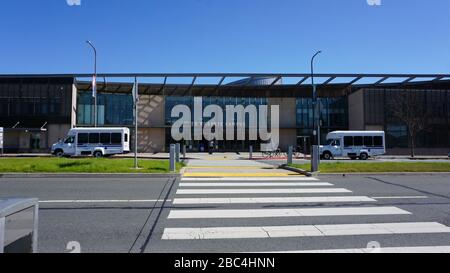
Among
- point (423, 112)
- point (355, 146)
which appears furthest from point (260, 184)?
point (423, 112)

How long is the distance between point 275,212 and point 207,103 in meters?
45.0

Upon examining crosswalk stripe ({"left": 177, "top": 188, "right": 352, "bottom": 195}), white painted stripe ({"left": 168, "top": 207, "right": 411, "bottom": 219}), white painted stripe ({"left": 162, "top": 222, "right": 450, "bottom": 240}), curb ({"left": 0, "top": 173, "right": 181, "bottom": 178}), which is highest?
curb ({"left": 0, "top": 173, "right": 181, "bottom": 178})

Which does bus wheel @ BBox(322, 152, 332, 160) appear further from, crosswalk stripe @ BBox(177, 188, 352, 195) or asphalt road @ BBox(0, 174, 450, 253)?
crosswalk stripe @ BBox(177, 188, 352, 195)

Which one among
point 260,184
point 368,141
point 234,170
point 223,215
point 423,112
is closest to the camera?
point 223,215

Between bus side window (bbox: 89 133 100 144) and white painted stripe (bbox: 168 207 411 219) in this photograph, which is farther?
bus side window (bbox: 89 133 100 144)

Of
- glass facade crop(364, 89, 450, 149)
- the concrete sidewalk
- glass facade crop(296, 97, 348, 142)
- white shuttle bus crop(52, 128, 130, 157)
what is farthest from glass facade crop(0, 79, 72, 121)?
glass facade crop(364, 89, 450, 149)

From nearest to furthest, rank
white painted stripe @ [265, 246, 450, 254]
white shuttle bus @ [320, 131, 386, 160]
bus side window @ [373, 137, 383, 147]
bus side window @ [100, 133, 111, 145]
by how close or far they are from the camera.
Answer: white painted stripe @ [265, 246, 450, 254], bus side window @ [100, 133, 111, 145], white shuttle bus @ [320, 131, 386, 160], bus side window @ [373, 137, 383, 147]

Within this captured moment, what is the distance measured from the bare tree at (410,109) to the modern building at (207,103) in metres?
0.31

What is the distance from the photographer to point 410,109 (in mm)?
44812

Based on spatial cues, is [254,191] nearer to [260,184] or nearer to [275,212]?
[260,184]

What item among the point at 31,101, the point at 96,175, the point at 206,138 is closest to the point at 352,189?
the point at 96,175

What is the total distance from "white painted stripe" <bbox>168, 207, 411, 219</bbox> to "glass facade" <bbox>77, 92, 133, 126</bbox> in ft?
146

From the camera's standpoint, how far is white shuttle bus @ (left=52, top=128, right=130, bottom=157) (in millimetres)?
33281
